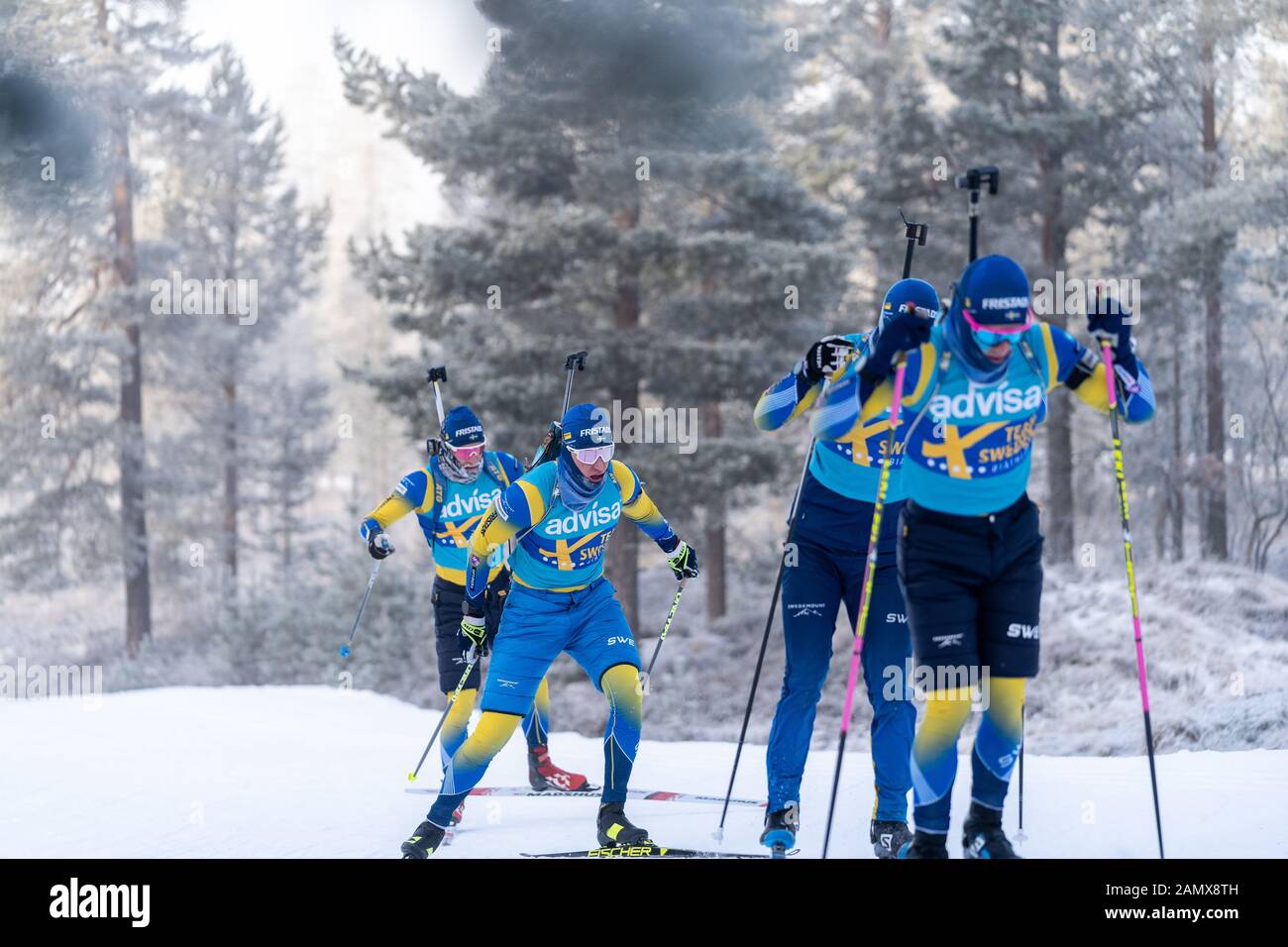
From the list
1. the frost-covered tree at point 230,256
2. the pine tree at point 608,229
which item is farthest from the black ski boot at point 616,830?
the frost-covered tree at point 230,256

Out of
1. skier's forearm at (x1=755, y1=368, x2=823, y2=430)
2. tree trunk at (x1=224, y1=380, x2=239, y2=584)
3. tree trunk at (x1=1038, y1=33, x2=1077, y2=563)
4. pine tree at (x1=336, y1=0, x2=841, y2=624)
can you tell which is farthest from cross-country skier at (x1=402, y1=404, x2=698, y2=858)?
tree trunk at (x1=224, y1=380, x2=239, y2=584)

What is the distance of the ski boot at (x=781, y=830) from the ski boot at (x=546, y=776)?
242 cm

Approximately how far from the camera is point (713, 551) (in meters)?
21.1

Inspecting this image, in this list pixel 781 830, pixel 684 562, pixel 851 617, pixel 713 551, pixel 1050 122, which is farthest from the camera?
pixel 713 551

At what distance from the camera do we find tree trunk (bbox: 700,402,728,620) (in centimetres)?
2059

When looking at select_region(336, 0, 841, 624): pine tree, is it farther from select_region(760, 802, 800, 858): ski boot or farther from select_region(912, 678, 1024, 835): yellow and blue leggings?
select_region(912, 678, 1024, 835): yellow and blue leggings

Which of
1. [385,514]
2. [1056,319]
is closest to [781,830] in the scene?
[385,514]

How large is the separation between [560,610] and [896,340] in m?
2.40

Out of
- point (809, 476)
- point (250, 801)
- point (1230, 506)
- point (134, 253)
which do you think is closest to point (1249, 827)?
point (809, 476)

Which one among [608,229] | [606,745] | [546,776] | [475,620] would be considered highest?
[608,229]

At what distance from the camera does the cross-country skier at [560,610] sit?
5.89 m

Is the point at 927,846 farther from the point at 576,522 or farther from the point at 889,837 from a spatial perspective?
the point at 576,522

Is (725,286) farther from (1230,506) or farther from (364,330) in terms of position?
(364,330)

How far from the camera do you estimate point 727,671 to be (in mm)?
18266
